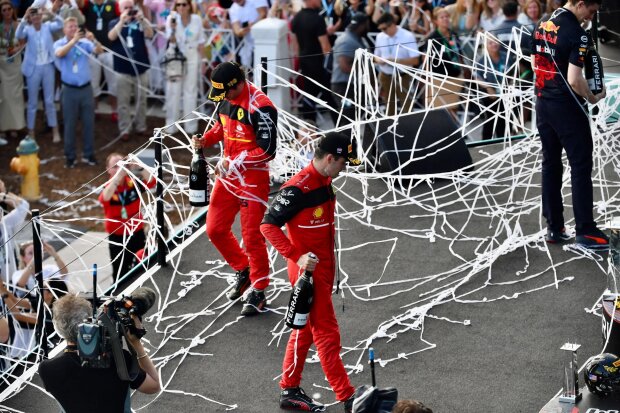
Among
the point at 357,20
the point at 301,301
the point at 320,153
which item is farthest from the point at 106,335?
the point at 357,20

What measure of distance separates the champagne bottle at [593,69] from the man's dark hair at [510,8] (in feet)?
15.1

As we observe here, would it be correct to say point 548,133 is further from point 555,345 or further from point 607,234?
point 555,345

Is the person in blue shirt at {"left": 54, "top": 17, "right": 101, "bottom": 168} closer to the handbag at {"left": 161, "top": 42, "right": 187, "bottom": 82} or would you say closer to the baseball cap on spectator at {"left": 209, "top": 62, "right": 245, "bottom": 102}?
the handbag at {"left": 161, "top": 42, "right": 187, "bottom": 82}

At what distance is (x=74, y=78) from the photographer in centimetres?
1357

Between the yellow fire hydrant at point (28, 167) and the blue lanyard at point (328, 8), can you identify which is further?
the blue lanyard at point (328, 8)

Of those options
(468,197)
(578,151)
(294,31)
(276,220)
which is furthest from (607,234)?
(294,31)

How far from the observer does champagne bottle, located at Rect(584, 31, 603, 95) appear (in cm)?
752

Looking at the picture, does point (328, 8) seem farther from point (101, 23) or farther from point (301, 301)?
point (301, 301)

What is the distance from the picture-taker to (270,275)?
26.3 feet

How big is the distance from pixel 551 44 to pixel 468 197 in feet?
6.32

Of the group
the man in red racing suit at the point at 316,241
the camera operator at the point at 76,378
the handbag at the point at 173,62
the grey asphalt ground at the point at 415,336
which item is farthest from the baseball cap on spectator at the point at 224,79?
the handbag at the point at 173,62

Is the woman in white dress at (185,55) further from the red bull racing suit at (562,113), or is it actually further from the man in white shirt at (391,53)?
the red bull racing suit at (562,113)

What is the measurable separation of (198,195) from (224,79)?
827 mm

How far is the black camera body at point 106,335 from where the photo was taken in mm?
A: 5105
